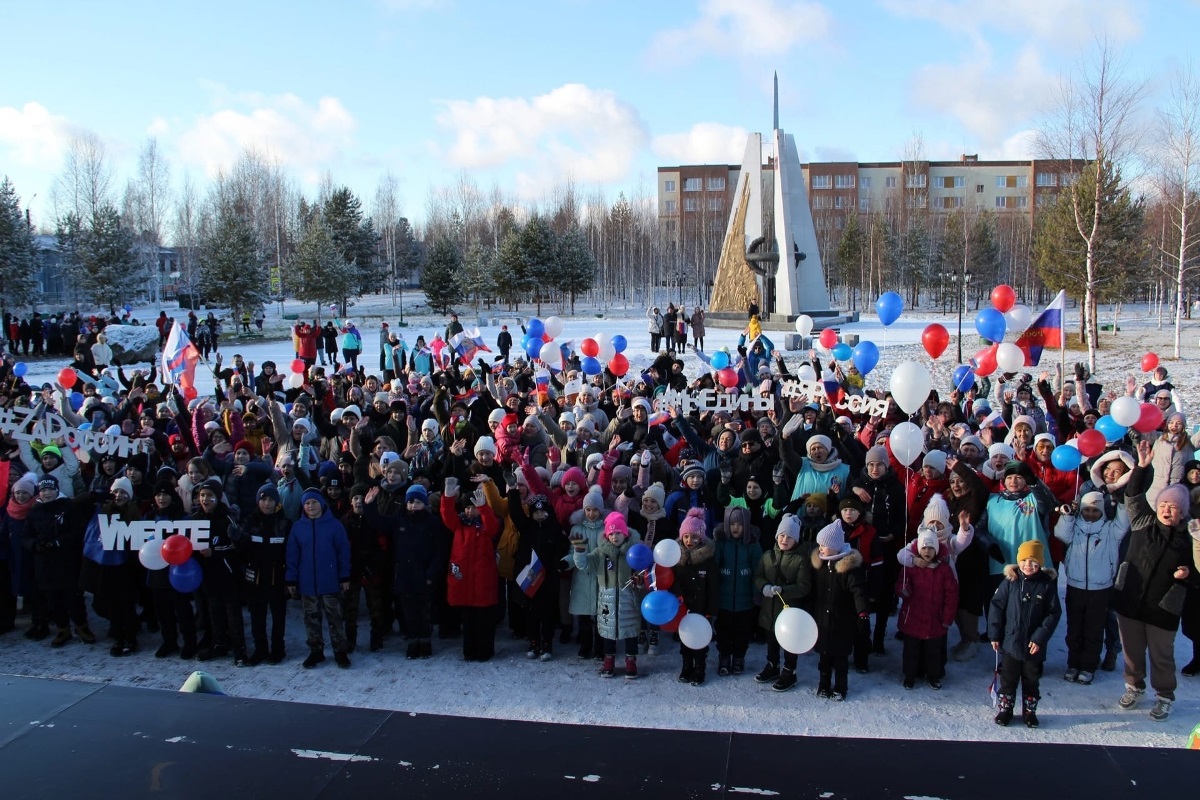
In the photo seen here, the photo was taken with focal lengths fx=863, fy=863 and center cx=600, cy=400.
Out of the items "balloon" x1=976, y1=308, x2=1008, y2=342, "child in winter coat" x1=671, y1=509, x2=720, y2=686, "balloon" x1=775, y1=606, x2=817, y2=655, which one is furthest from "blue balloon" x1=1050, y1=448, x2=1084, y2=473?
"balloon" x1=976, y1=308, x2=1008, y2=342

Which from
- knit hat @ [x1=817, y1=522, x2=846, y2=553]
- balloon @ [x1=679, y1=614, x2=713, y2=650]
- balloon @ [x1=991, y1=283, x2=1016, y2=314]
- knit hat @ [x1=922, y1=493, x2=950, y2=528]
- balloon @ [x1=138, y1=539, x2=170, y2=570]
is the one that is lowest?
balloon @ [x1=679, y1=614, x2=713, y2=650]

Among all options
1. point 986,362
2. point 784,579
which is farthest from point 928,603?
point 986,362

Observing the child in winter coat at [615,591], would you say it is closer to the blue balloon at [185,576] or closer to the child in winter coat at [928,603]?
the child in winter coat at [928,603]

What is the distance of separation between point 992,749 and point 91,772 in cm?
201

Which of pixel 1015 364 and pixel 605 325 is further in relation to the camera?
pixel 605 325

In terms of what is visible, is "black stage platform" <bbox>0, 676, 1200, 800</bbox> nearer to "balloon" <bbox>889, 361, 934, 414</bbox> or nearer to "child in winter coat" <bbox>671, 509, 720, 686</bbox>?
"child in winter coat" <bbox>671, 509, 720, 686</bbox>

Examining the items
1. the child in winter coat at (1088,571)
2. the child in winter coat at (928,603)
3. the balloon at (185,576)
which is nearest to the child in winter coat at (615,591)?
the child in winter coat at (928,603)

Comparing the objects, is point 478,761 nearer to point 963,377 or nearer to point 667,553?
point 667,553

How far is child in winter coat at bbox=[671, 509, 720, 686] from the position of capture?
19.4 feet

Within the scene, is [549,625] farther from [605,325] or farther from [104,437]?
[605,325]

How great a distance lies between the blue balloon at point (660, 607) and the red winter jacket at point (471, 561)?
1.30 m

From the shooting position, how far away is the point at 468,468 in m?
7.40

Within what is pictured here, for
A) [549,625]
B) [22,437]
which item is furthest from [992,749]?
[22,437]

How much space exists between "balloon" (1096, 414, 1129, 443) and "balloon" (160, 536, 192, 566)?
7.92 metres
